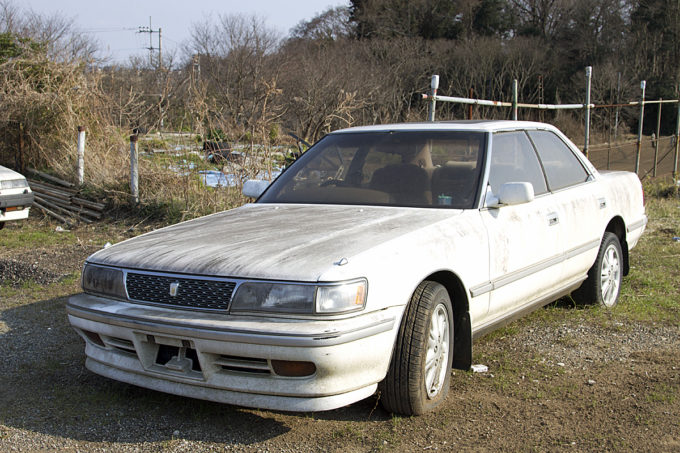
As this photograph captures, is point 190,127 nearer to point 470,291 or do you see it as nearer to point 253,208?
point 253,208

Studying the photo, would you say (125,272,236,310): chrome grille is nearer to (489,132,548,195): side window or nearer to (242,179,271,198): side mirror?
(242,179,271,198): side mirror

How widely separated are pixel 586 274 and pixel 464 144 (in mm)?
1655

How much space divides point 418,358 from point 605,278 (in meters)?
2.89

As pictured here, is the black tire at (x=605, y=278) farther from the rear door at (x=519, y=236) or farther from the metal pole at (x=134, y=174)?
the metal pole at (x=134, y=174)

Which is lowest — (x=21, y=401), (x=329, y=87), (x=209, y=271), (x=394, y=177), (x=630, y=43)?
(x=21, y=401)

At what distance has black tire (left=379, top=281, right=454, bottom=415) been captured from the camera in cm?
320

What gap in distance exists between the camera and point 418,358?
3.20m

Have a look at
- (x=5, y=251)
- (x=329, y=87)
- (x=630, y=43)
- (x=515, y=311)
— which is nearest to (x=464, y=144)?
(x=515, y=311)

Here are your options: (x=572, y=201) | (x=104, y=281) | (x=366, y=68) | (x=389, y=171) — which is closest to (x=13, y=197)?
(x=104, y=281)

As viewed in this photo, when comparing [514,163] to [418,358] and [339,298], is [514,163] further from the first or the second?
[339,298]

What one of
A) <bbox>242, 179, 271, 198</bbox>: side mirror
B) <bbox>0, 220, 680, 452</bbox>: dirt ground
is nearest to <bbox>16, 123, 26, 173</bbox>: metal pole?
<bbox>0, 220, 680, 452</bbox>: dirt ground

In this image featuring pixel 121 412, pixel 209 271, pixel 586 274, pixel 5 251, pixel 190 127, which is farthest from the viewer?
pixel 190 127

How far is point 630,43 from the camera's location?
42500mm

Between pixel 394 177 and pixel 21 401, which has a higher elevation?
pixel 394 177
